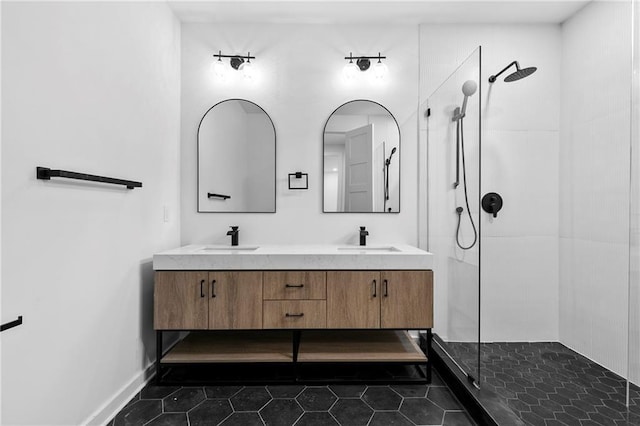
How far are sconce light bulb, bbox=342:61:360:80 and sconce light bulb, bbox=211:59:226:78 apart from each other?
933 millimetres

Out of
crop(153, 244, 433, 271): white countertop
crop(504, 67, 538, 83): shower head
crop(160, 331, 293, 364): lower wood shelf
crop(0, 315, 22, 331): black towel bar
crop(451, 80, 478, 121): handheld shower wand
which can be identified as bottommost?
crop(160, 331, 293, 364): lower wood shelf

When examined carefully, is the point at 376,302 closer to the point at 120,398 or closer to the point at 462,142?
the point at 462,142

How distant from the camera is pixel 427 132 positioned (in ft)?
7.72

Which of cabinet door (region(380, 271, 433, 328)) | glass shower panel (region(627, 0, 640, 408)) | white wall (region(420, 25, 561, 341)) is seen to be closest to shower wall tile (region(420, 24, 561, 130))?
white wall (region(420, 25, 561, 341))

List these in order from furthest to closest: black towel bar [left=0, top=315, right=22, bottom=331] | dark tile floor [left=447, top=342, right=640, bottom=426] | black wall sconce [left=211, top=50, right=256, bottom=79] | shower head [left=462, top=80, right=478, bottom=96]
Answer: black wall sconce [left=211, top=50, right=256, bottom=79], shower head [left=462, top=80, right=478, bottom=96], dark tile floor [left=447, top=342, right=640, bottom=426], black towel bar [left=0, top=315, right=22, bottom=331]

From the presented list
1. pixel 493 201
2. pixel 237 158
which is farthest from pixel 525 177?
pixel 237 158

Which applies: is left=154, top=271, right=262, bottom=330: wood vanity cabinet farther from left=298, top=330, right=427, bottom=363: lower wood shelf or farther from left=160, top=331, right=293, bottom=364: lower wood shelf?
left=298, top=330, right=427, bottom=363: lower wood shelf

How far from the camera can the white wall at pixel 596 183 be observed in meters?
1.73

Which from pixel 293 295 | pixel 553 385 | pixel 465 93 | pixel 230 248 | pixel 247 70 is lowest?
pixel 553 385

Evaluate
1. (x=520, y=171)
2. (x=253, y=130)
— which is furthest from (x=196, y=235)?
(x=520, y=171)

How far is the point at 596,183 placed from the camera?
6.32 feet

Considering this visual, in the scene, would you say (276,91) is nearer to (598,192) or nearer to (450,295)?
(450,295)

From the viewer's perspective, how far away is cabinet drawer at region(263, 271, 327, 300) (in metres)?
1.86

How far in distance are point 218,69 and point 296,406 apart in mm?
2353
